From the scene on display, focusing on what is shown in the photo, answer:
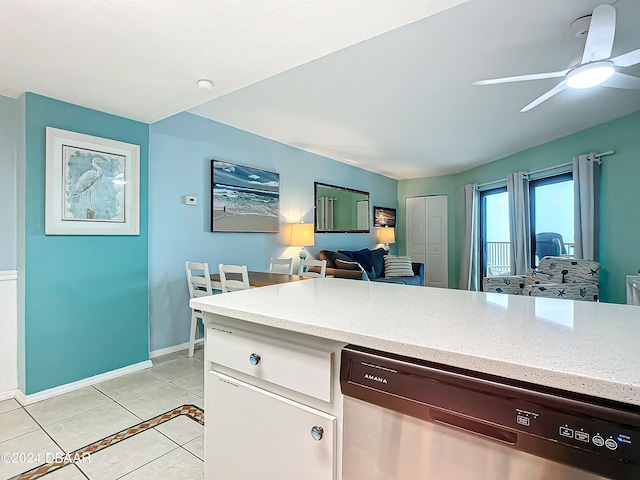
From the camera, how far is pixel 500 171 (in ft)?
17.9

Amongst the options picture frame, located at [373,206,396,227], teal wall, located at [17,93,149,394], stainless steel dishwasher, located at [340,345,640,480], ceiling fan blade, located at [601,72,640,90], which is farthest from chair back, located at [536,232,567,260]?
teal wall, located at [17,93,149,394]

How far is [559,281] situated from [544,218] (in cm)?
150

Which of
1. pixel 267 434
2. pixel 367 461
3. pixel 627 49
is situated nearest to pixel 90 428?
pixel 267 434

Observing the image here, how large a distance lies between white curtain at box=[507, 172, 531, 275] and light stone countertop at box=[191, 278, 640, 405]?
3.97 meters

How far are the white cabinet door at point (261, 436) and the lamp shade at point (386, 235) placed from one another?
5.52m

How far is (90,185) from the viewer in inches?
102

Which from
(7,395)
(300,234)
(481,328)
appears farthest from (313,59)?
(7,395)

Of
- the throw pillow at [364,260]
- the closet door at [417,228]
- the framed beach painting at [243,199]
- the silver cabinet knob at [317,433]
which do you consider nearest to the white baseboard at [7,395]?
the framed beach painting at [243,199]

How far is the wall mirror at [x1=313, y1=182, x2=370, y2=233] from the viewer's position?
16.7 ft

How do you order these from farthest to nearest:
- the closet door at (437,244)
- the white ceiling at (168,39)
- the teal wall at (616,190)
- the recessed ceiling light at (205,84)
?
the closet door at (437,244) < the teal wall at (616,190) < the recessed ceiling light at (205,84) < the white ceiling at (168,39)

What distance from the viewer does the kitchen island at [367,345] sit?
2.15ft

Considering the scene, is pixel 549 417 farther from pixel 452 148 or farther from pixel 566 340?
pixel 452 148

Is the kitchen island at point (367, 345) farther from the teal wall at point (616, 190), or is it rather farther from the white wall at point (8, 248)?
the teal wall at point (616, 190)

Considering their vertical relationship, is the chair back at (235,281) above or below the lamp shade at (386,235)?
below
